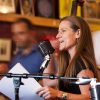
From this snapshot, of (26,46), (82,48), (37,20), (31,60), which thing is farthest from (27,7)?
(82,48)

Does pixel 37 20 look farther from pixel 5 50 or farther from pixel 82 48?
pixel 82 48

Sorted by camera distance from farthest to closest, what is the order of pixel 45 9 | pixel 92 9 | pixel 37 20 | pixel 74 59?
pixel 92 9 < pixel 45 9 < pixel 37 20 < pixel 74 59

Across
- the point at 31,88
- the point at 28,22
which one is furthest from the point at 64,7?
the point at 31,88

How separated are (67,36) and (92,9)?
3.05 ft

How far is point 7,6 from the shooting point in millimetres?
2098

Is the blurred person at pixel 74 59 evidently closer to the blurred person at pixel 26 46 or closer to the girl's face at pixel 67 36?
the girl's face at pixel 67 36

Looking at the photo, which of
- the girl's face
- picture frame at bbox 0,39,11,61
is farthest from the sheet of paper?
picture frame at bbox 0,39,11,61

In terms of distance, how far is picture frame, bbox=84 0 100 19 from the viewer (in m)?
2.39

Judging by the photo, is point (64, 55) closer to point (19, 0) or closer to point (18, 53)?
point (18, 53)

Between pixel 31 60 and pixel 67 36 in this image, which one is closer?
pixel 67 36

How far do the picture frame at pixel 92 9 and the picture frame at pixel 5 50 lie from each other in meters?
0.74

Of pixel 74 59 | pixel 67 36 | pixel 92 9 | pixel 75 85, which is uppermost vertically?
pixel 92 9

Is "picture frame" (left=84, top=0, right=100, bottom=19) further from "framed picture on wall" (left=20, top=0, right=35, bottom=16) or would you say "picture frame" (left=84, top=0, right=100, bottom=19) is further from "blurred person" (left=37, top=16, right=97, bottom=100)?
"blurred person" (left=37, top=16, right=97, bottom=100)

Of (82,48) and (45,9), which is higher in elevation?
(45,9)
